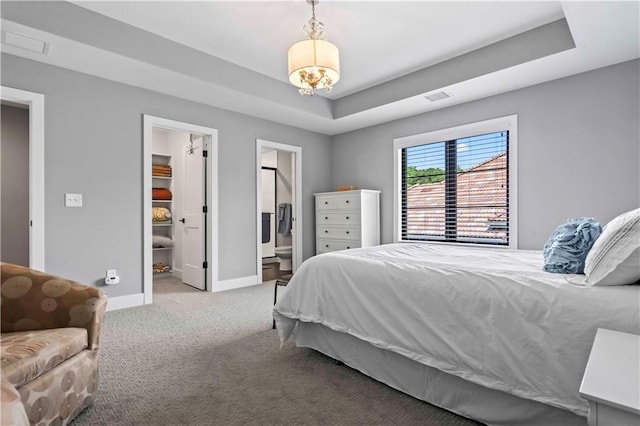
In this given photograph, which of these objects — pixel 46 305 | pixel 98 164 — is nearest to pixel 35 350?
pixel 46 305

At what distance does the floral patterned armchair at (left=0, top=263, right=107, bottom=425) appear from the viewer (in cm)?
133

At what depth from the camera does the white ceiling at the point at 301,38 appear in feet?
8.67

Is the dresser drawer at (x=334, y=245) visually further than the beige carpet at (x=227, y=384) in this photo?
Yes

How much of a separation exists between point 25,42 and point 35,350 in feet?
8.62

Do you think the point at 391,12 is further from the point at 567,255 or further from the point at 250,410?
the point at 250,410

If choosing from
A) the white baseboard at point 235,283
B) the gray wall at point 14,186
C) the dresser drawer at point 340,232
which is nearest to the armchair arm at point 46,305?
the white baseboard at point 235,283

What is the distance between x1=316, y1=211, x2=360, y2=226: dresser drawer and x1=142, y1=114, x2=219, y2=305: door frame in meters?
1.70

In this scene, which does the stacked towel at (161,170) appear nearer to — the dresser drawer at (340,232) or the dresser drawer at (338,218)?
the dresser drawer at (338,218)

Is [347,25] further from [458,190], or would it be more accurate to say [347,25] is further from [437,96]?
[458,190]

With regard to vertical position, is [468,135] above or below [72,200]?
above

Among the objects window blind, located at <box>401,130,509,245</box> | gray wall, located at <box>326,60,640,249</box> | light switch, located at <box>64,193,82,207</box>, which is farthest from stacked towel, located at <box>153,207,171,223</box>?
gray wall, located at <box>326,60,640,249</box>

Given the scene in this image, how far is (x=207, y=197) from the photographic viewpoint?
4383 mm

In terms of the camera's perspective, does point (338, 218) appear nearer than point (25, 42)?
No

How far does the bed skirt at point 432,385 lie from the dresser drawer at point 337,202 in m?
2.68
